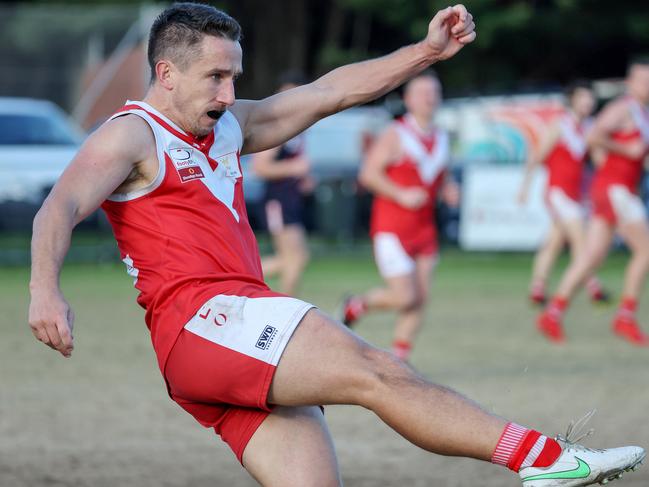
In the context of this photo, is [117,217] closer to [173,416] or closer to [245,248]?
[245,248]

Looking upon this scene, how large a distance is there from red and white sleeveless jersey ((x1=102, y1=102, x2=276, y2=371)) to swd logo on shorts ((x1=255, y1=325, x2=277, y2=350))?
0.19 meters

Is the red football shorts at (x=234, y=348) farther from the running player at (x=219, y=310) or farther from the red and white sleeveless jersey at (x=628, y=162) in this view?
the red and white sleeveless jersey at (x=628, y=162)

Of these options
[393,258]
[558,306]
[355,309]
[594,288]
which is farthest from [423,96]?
[594,288]

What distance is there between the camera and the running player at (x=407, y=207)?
32.9ft

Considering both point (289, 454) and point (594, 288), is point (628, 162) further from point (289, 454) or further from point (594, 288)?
point (289, 454)

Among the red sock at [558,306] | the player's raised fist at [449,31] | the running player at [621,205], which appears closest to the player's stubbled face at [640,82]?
the running player at [621,205]

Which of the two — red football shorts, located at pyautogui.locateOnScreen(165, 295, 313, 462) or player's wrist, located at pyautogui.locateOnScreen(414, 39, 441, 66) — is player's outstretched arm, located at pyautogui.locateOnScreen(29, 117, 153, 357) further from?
player's wrist, located at pyautogui.locateOnScreen(414, 39, 441, 66)

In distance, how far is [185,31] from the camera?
4.53 meters

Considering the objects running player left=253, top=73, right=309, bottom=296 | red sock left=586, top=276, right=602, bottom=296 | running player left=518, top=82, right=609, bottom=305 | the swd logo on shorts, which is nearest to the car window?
running player left=253, top=73, right=309, bottom=296

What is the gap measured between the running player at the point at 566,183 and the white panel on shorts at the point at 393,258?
3.83m

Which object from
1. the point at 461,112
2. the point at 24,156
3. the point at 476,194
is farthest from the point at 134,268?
the point at 461,112

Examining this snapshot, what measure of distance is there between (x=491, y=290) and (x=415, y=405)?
12958 millimetres

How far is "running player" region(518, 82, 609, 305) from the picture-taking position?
1393 centimetres

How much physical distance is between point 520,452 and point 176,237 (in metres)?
1.37
